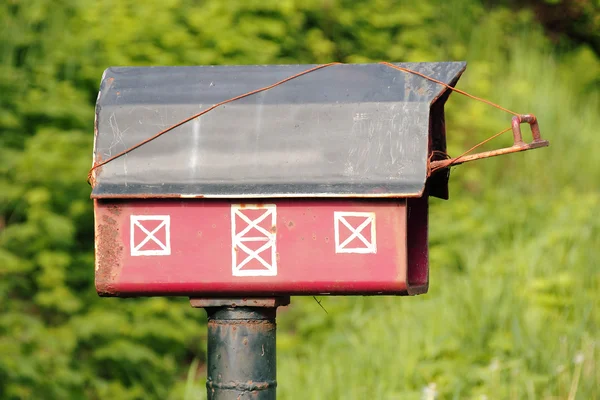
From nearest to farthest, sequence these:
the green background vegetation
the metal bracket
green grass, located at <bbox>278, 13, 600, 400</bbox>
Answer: the metal bracket → green grass, located at <bbox>278, 13, 600, 400</bbox> → the green background vegetation

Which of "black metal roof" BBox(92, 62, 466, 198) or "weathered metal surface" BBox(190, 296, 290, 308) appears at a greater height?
"black metal roof" BBox(92, 62, 466, 198)

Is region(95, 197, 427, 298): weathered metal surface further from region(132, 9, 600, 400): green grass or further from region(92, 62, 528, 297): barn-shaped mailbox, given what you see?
region(132, 9, 600, 400): green grass

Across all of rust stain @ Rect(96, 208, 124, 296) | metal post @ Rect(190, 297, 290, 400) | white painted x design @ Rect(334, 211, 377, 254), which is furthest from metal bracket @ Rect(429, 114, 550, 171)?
rust stain @ Rect(96, 208, 124, 296)

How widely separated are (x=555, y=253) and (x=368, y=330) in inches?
41.5

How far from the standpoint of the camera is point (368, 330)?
459 cm

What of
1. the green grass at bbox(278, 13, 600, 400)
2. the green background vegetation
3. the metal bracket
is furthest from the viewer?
the green background vegetation

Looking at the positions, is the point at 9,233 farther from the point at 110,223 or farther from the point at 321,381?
the point at 110,223

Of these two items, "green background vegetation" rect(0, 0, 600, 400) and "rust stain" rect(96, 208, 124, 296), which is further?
"green background vegetation" rect(0, 0, 600, 400)

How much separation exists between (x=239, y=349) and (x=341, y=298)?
132 inches

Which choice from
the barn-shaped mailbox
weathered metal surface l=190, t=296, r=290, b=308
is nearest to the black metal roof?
the barn-shaped mailbox

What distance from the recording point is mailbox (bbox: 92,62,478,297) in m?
1.92

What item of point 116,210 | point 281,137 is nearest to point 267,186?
point 281,137

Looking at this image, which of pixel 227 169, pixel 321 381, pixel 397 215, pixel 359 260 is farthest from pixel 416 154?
pixel 321 381

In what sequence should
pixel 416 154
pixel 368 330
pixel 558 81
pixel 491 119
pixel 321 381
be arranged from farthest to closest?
pixel 558 81 → pixel 491 119 → pixel 368 330 → pixel 321 381 → pixel 416 154
